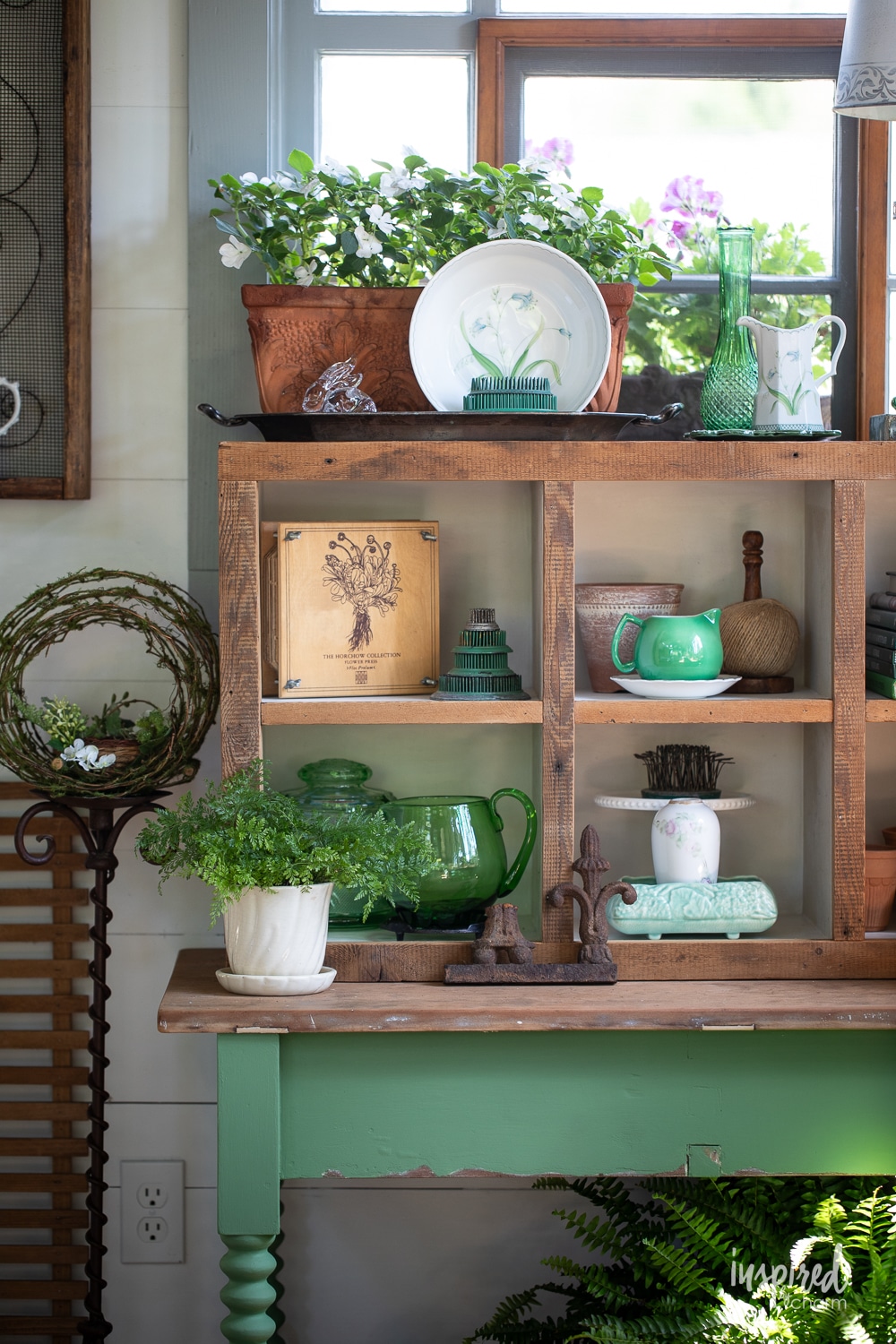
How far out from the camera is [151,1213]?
231 cm

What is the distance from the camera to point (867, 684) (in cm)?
212

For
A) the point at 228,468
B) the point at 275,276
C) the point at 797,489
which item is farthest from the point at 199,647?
the point at 797,489

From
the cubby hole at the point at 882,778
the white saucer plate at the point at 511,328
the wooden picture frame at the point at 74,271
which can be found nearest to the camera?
the white saucer plate at the point at 511,328

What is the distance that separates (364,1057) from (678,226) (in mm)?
1536

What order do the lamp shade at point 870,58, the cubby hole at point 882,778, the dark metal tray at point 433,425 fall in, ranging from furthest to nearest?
the cubby hole at point 882,778, the dark metal tray at point 433,425, the lamp shade at point 870,58

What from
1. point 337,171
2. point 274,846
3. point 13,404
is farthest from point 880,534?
point 13,404

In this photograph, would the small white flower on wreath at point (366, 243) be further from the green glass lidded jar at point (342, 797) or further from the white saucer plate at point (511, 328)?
the green glass lidded jar at point (342, 797)

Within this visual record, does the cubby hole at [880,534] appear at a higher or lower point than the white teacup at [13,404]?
lower

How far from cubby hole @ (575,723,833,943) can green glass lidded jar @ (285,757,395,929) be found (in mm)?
387

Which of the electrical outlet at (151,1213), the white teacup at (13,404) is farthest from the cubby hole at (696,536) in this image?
the electrical outlet at (151,1213)

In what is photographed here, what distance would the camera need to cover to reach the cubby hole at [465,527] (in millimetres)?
2240

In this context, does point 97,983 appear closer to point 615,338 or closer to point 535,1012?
point 535,1012

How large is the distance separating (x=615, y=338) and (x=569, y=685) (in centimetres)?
58

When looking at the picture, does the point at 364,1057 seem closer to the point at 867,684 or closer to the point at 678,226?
the point at 867,684
